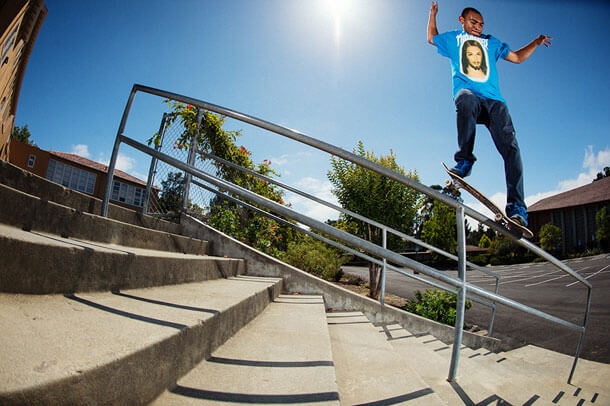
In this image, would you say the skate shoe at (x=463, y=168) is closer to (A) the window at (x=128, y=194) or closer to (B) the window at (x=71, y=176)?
(A) the window at (x=128, y=194)

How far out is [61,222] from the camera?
4.53 feet

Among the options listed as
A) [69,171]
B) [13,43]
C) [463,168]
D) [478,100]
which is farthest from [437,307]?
[69,171]

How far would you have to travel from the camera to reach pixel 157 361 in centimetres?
73

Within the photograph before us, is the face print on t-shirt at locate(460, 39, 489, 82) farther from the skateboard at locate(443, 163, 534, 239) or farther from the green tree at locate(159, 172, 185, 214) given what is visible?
the green tree at locate(159, 172, 185, 214)

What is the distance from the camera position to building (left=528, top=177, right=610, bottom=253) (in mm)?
31531

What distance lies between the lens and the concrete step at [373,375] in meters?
1.02

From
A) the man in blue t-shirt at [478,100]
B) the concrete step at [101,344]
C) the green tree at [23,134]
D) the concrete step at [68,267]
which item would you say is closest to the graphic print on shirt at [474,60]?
the man in blue t-shirt at [478,100]

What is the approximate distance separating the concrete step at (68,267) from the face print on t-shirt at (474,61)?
9.60 ft

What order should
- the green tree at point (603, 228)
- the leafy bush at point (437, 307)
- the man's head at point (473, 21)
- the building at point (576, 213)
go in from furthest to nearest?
1. the building at point (576, 213)
2. the green tree at point (603, 228)
3. the leafy bush at point (437, 307)
4. the man's head at point (473, 21)

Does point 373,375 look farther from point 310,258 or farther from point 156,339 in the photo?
point 310,258

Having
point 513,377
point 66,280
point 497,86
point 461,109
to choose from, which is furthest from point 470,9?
point 66,280

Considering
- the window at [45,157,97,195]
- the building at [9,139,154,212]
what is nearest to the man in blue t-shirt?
the building at [9,139,154,212]

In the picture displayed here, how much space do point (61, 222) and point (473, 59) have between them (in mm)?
3471

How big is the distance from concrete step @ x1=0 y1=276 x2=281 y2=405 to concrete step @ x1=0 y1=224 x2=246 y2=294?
42 mm
